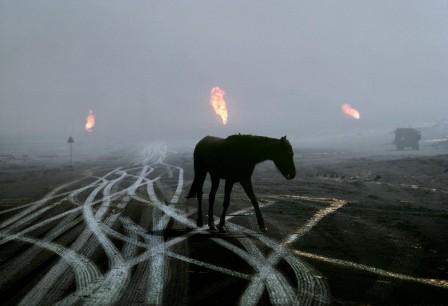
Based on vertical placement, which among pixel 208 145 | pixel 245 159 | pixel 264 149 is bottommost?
pixel 245 159

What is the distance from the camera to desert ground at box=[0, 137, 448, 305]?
497cm

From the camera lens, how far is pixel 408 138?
155 feet

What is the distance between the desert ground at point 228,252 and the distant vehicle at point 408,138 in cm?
3747

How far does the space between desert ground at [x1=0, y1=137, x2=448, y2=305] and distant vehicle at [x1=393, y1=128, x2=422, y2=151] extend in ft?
123

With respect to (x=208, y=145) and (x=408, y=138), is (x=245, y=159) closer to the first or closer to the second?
(x=208, y=145)

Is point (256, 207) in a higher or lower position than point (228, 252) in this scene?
higher

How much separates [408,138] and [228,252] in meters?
47.9

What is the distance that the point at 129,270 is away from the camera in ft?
19.4

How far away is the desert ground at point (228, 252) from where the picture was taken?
497cm

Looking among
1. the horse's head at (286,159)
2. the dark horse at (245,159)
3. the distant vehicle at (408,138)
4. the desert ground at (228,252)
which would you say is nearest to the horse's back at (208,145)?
the dark horse at (245,159)

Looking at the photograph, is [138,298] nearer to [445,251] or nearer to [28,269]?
[28,269]

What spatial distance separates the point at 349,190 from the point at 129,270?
12032 mm

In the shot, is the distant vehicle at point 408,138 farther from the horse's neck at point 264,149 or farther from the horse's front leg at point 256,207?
the horse's front leg at point 256,207

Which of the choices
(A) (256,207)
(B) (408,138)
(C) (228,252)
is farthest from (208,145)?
(B) (408,138)
